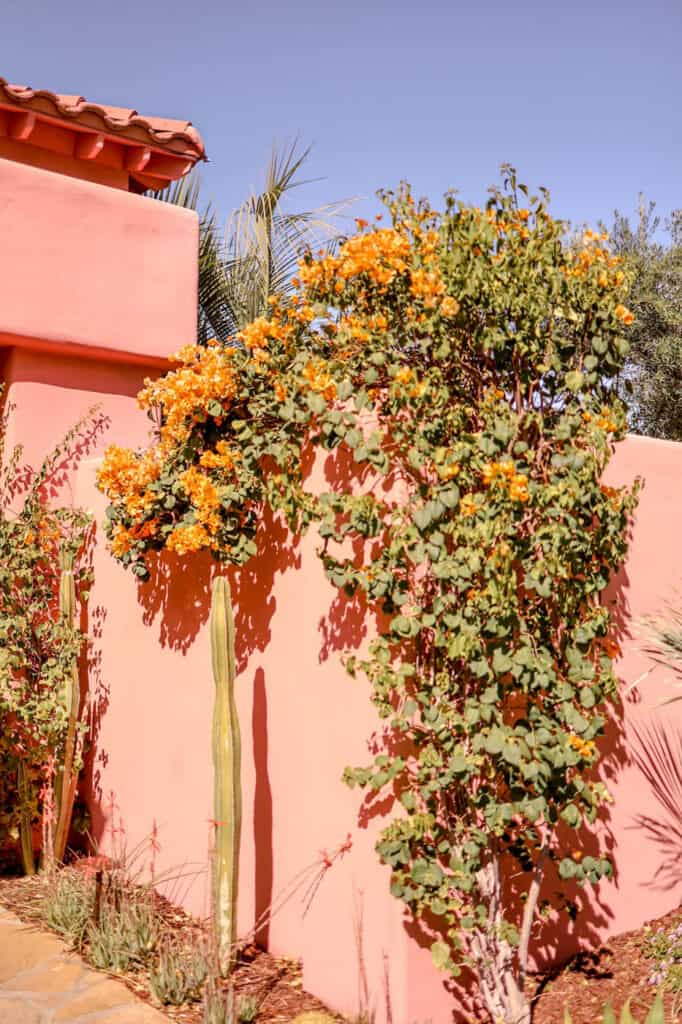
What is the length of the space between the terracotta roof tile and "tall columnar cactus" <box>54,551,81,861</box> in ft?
12.4

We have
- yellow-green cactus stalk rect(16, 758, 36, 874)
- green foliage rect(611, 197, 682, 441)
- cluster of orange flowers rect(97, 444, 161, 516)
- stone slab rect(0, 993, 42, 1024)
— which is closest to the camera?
stone slab rect(0, 993, 42, 1024)

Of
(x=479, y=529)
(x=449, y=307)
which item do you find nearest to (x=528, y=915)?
(x=479, y=529)

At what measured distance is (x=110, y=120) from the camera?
8.46 meters

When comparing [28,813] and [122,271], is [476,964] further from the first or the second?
[122,271]

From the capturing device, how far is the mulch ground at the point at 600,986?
4.62 metres

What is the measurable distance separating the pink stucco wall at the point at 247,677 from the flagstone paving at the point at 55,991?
2.78ft

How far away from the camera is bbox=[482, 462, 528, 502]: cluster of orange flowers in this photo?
4.15 m

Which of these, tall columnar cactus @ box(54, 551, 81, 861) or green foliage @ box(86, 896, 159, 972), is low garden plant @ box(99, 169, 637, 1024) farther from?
tall columnar cactus @ box(54, 551, 81, 861)

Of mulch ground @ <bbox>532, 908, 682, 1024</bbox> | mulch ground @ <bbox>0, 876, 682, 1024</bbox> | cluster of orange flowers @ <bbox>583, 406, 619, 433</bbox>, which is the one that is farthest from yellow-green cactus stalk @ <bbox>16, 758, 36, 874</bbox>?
cluster of orange flowers @ <bbox>583, 406, 619, 433</bbox>

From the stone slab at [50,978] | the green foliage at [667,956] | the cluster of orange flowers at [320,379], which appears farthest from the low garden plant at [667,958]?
the cluster of orange flowers at [320,379]

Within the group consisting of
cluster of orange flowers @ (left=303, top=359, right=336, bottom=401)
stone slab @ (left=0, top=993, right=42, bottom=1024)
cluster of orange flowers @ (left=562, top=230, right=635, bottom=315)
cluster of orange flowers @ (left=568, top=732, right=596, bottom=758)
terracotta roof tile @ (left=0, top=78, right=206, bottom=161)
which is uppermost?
terracotta roof tile @ (left=0, top=78, right=206, bottom=161)

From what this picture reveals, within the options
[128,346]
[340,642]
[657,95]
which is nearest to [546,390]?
[340,642]

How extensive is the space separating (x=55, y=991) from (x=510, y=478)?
3.49 m

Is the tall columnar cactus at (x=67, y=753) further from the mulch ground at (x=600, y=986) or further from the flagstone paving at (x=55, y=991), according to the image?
the mulch ground at (x=600, y=986)
